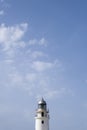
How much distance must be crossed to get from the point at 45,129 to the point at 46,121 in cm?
153

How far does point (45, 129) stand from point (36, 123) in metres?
2.09

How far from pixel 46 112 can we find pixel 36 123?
2.85m

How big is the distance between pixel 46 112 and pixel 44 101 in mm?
2557

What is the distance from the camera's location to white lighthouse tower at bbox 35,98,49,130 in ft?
284

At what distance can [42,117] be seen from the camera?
87250 mm

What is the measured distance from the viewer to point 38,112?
8812 cm

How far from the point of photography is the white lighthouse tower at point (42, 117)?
284ft

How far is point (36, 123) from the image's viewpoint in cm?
8719

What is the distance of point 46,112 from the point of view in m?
88.1

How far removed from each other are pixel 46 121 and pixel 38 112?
243 cm

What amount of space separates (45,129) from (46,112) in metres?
3.41

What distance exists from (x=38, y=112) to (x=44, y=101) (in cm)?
277

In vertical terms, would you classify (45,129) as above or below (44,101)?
below

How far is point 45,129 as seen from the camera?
284ft
